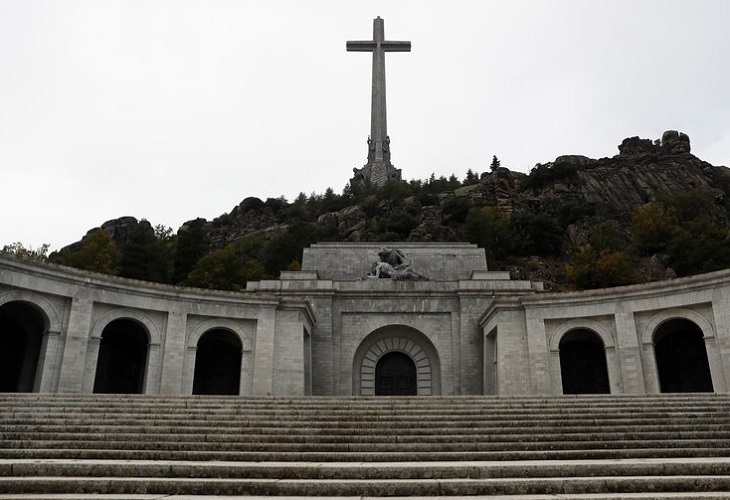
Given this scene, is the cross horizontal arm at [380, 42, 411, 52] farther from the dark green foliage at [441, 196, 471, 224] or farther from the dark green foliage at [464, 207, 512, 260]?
the dark green foliage at [464, 207, 512, 260]

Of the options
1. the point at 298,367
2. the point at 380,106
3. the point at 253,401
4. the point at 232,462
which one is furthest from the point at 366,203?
the point at 232,462

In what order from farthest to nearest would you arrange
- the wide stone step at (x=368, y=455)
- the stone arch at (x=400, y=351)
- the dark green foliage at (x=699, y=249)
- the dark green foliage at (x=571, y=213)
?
the dark green foliage at (x=571, y=213) < the dark green foliage at (x=699, y=249) < the stone arch at (x=400, y=351) < the wide stone step at (x=368, y=455)

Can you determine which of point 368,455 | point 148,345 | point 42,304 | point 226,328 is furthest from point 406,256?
point 368,455

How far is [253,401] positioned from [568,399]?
28.1ft

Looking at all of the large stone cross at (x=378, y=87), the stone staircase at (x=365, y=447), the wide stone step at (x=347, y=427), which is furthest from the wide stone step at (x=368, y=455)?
the large stone cross at (x=378, y=87)

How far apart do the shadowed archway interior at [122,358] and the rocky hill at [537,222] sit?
68.5ft

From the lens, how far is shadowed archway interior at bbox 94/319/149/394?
88.7 ft

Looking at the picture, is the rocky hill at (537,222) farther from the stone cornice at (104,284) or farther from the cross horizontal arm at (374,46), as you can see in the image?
the stone cornice at (104,284)

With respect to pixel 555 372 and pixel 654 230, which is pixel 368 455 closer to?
pixel 555 372

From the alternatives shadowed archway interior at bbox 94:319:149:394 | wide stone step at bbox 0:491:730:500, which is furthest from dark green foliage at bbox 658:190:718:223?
wide stone step at bbox 0:491:730:500

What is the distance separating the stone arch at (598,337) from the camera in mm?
25141

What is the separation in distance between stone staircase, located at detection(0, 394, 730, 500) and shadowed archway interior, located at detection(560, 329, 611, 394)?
11.4 metres

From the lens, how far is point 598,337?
27.2m

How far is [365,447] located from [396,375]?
18411 mm
